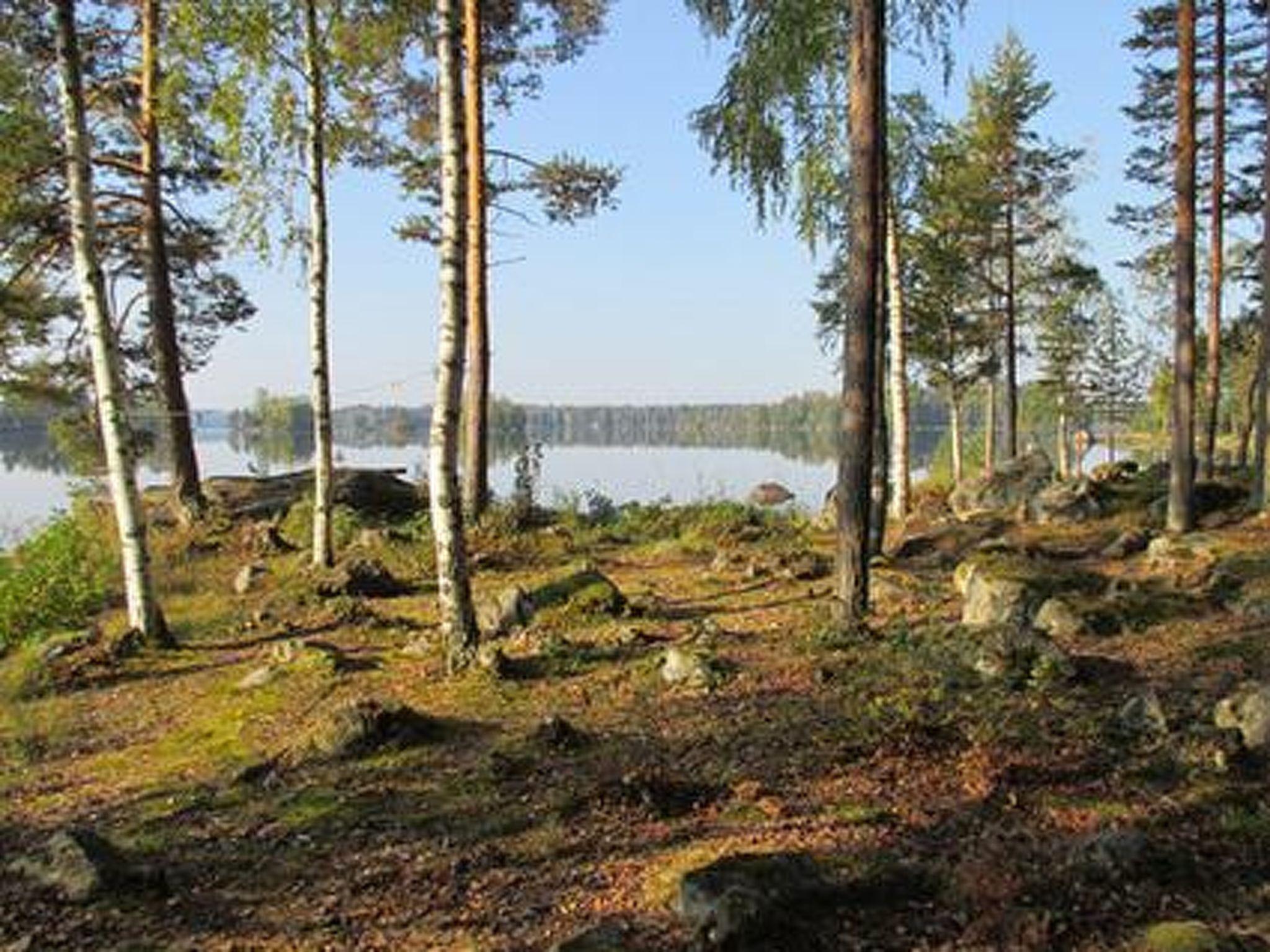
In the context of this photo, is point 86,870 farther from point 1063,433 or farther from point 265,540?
point 1063,433

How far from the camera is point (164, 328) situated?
17.0 meters

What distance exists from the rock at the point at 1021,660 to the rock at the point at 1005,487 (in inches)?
524

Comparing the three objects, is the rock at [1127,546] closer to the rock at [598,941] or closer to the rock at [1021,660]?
the rock at [1021,660]

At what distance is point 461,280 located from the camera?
823 centimetres

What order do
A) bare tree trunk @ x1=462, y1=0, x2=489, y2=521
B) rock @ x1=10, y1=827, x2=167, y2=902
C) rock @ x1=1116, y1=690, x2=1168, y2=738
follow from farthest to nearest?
bare tree trunk @ x1=462, y1=0, x2=489, y2=521, rock @ x1=1116, y1=690, x2=1168, y2=738, rock @ x1=10, y1=827, x2=167, y2=902

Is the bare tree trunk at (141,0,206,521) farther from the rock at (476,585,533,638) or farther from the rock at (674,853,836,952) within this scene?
the rock at (674,853,836,952)

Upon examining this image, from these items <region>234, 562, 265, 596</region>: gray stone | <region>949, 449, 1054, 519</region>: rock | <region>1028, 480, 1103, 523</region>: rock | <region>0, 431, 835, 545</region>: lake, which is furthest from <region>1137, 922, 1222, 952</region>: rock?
<region>949, 449, 1054, 519</region>: rock

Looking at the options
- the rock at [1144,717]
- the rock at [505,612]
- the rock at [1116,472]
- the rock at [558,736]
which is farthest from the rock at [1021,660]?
the rock at [1116,472]

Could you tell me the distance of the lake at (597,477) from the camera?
2119 cm

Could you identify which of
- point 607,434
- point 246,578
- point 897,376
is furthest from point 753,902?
point 607,434

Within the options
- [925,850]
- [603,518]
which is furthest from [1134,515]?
[925,850]

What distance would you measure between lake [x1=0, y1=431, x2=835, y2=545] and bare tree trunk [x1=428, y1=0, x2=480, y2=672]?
8588 mm

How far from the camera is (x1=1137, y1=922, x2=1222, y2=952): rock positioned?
3561 millimetres

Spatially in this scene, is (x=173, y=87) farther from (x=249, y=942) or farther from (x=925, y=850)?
(x=925, y=850)
